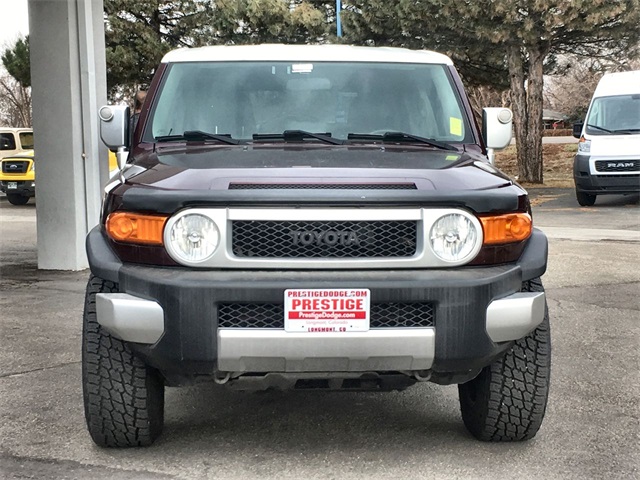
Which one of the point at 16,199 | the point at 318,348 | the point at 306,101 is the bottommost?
the point at 16,199

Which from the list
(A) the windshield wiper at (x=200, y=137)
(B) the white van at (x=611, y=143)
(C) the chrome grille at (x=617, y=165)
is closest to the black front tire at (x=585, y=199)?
(B) the white van at (x=611, y=143)

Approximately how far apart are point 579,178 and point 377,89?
13.9 metres

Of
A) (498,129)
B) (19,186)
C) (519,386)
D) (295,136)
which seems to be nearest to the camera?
(519,386)

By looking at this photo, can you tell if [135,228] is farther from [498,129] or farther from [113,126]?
[498,129]

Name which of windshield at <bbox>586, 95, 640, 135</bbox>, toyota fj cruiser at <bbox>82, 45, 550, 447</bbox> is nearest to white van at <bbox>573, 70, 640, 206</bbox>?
windshield at <bbox>586, 95, 640, 135</bbox>

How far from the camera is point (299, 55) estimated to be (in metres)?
5.12

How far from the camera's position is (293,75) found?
16.5 ft

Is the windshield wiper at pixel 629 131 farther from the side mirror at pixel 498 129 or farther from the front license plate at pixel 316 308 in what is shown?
the front license plate at pixel 316 308

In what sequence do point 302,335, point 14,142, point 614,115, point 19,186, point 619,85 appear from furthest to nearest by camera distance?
point 14,142 < point 19,186 < point 619,85 < point 614,115 < point 302,335

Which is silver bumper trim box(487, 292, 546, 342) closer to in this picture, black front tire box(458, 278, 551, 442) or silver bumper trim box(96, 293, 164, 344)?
black front tire box(458, 278, 551, 442)

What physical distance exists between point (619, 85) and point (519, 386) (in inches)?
619

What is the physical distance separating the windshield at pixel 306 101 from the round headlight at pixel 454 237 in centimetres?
110

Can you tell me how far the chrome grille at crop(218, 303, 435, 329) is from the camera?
3635 mm

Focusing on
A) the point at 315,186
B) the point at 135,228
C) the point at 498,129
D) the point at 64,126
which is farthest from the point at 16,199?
the point at 315,186
